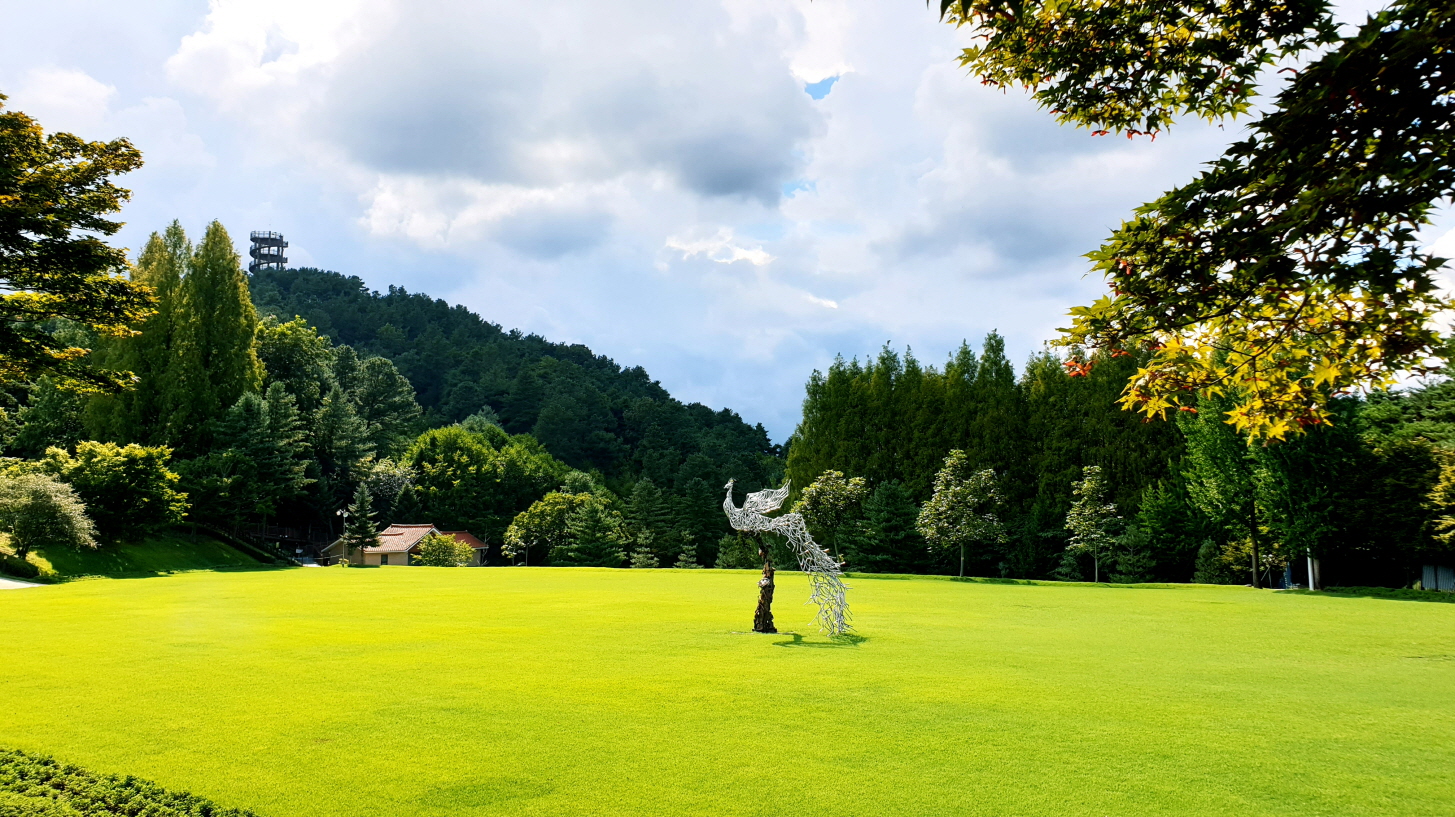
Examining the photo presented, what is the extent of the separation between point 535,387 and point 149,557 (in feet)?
186

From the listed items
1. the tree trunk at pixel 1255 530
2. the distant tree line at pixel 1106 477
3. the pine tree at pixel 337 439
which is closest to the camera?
the distant tree line at pixel 1106 477

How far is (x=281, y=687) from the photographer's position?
934 centimetres

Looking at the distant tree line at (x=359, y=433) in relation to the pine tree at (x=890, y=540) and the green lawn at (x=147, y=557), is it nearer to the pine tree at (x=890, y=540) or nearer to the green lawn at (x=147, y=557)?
the green lawn at (x=147, y=557)

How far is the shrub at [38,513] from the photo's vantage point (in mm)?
28469

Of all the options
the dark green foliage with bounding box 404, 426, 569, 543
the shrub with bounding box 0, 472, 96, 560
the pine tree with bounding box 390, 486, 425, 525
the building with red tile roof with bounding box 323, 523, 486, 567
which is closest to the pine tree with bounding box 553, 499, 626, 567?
the building with red tile roof with bounding box 323, 523, 486, 567

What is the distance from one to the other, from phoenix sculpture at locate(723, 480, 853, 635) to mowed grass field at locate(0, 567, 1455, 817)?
574mm

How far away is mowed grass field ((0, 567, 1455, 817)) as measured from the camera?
617cm

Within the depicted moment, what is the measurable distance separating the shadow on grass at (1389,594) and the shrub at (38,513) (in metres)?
42.5

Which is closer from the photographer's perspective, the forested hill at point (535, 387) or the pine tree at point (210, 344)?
the pine tree at point (210, 344)

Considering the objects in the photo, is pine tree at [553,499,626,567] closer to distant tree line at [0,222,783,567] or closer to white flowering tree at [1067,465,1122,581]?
distant tree line at [0,222,783,567]

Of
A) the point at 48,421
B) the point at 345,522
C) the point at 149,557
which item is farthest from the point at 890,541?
the point at 48,421

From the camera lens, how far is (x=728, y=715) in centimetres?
834

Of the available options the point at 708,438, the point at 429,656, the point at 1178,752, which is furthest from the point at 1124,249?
the point at 708,438

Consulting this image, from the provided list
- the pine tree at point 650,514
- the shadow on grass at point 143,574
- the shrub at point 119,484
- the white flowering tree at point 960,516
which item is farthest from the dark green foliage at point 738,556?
the shrub at point 119,484
